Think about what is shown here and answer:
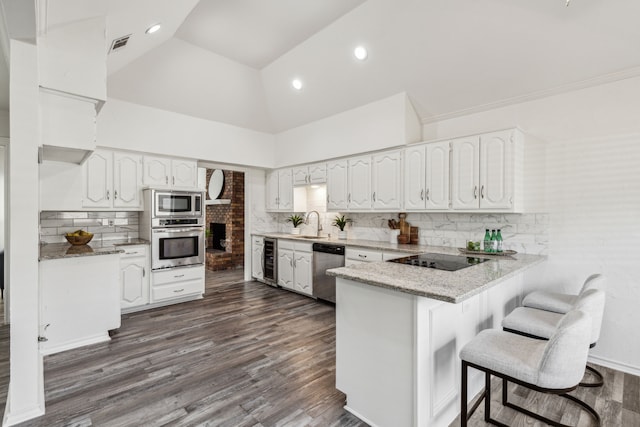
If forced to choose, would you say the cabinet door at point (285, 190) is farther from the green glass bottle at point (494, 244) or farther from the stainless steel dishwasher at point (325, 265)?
the green glass bottle at point (494, 244)

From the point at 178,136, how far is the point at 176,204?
40.1 inches

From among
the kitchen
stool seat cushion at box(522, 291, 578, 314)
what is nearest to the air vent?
the kitchen

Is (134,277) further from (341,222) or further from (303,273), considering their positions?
(341,222)

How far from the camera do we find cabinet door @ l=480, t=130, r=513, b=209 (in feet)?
9.71

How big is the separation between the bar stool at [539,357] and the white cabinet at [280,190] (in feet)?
13.3

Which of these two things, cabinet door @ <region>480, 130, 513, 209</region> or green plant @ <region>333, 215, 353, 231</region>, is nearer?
cabinet door @ <region>480, 130, 513, 209</region>

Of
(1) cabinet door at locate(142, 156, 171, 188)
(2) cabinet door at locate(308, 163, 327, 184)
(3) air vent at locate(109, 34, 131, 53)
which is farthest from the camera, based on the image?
(2) cabinet door at locate(308, 163, 327, 184)

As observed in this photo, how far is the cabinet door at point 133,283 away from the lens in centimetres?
395

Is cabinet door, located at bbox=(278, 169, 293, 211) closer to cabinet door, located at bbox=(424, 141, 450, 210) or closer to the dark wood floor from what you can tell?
the dark wood floor

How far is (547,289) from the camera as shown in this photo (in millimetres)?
3086

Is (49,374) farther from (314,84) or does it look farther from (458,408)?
(314,84)

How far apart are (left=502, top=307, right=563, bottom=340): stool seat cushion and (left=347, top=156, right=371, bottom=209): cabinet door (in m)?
2.22

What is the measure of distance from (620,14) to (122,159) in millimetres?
5274

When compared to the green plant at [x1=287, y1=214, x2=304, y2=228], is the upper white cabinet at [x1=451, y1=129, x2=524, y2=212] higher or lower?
higher
